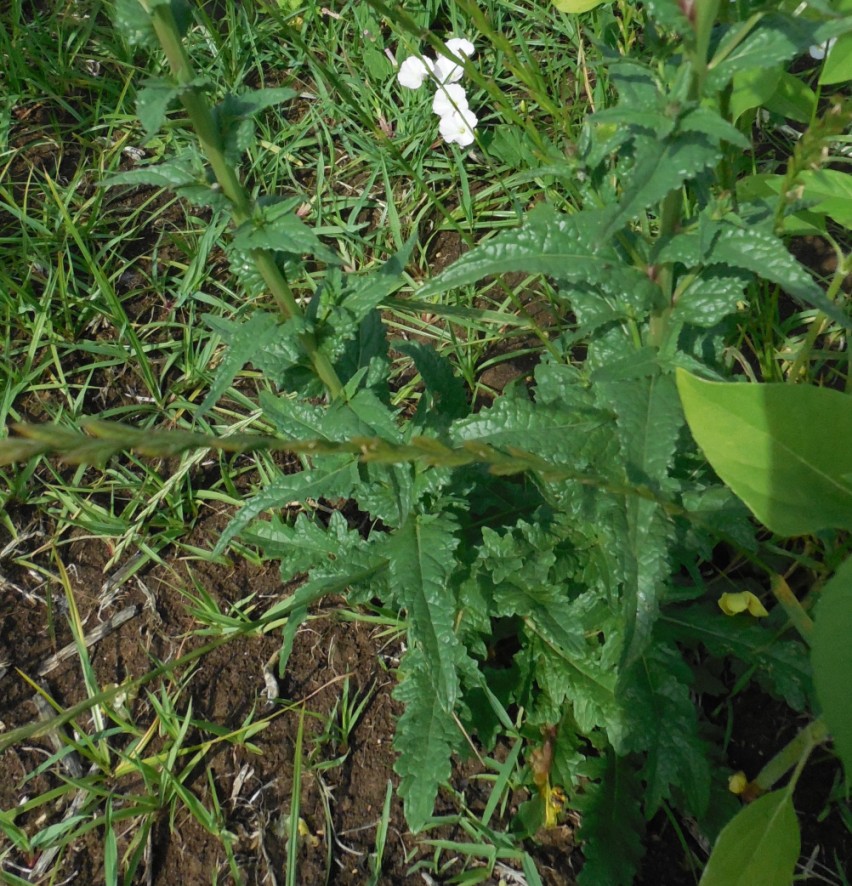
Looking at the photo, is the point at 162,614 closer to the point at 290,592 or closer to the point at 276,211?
the point at 290,592

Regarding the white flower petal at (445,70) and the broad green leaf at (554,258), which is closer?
the broad green leaf at (554,258)

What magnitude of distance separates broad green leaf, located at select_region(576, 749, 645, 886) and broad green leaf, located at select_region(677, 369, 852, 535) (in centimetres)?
73

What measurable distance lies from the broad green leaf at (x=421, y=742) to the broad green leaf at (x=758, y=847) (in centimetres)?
53

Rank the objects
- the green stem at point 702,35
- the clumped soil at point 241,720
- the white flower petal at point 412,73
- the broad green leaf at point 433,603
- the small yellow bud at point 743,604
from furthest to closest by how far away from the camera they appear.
→ the white flower petal at point 412,73
the clumped soil at point 241,720
the small yellow bud at point 743,604
the broad green leaf at point 433,603
the green stem at point 702,35

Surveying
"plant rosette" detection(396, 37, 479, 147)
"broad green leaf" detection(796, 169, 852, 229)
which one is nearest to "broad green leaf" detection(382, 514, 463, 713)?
"broad green leaf" detection(796, 169, 852, 229)

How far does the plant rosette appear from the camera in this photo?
8.29ft

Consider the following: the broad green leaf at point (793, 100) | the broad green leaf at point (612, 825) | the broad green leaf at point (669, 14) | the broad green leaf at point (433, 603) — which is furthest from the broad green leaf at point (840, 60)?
the broad green leaf at point (612, 825)

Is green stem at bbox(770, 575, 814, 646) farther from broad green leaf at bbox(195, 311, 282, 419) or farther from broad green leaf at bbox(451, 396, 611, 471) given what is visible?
broad green leaf at bbox(195, 311, 282, 419)

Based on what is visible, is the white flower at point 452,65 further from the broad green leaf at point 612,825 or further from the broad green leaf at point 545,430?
the broad green leaf at point 612,825

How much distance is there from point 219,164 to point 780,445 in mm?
934

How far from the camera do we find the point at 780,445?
134cm

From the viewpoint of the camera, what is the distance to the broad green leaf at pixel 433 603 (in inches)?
60.7

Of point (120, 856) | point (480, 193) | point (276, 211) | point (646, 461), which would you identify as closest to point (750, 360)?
point (480, 193)

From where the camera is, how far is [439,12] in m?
2.94
